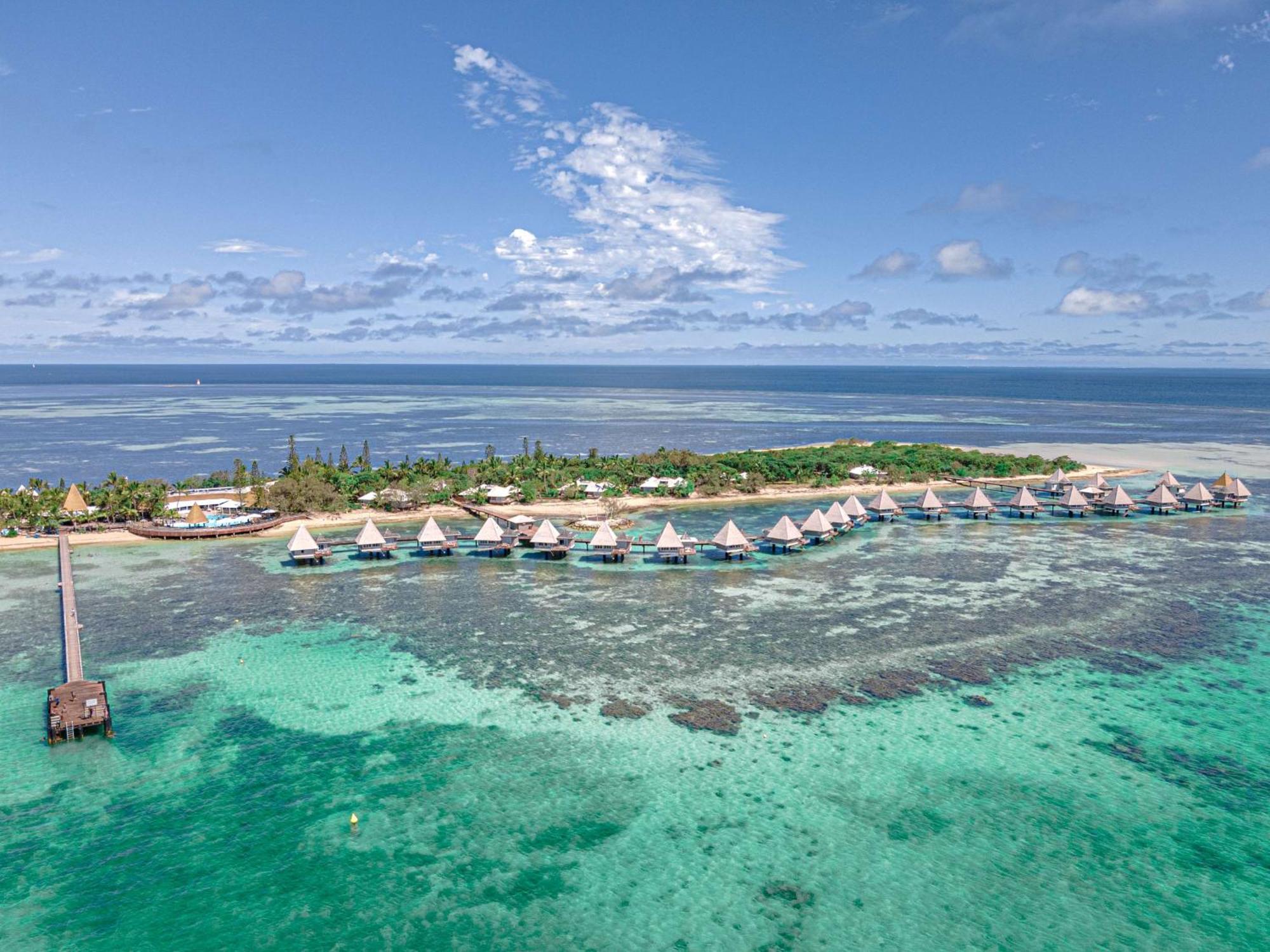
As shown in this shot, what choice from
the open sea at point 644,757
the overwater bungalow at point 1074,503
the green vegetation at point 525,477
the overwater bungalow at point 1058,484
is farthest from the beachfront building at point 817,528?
the overwater bungalow at point 1058,484

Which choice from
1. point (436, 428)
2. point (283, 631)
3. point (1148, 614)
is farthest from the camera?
point (436, 428)

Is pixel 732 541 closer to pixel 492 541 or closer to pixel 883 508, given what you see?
pixel 492 541

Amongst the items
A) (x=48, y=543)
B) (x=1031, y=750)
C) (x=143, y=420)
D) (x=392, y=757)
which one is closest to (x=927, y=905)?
(x=1031, y=750)

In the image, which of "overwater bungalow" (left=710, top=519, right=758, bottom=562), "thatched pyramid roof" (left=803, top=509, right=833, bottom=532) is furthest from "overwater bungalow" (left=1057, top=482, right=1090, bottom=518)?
"overwater bungalow" (left=710, top=519, right=758, bottom=562)

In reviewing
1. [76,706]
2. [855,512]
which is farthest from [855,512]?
[76,706]

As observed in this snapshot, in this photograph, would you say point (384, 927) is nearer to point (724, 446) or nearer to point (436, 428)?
point (724, 446)

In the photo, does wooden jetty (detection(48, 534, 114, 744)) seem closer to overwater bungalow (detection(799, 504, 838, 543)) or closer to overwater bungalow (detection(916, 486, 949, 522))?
overwater bungalow (detection(799, 504, 838, 543))
